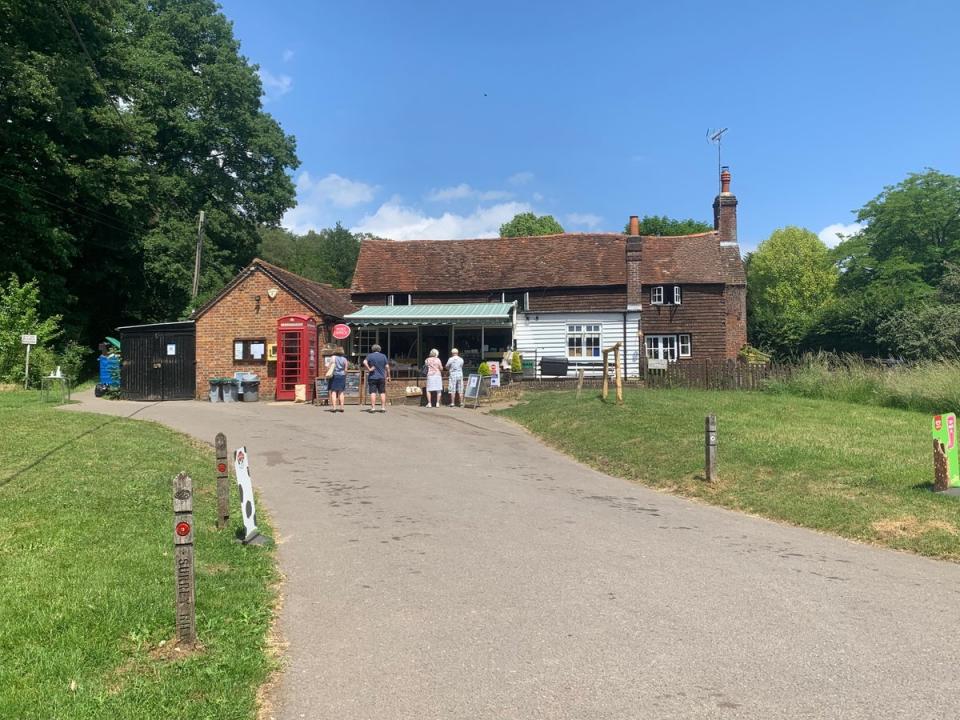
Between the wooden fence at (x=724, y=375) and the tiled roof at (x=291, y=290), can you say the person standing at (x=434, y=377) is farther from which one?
the wooden fence at (x=724, y=375)

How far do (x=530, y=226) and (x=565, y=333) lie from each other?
122 ft

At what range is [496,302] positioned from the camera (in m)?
31.2

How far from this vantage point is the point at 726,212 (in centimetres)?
3659

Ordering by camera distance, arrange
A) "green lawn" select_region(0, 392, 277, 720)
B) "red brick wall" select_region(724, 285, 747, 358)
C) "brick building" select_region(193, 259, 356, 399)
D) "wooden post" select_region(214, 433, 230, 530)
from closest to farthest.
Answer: "green lawn" select_region(0, 392, 277, 720) → "wooden post" select_region(214, 433, 230, 530) → "brick building" select_region(193, 259, 356, 399) → "red brick wall" select_region(724, 285, 747, 358)

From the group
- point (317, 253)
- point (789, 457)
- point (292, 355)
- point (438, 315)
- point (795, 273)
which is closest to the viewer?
point (789, 457)

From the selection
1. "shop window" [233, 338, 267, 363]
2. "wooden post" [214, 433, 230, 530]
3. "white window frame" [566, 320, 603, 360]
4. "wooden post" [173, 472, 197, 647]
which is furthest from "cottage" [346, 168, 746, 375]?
"wooden post" [173, 472, 197, 647]

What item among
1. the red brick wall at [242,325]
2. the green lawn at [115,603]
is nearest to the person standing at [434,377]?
the red brick wall at [242,325]

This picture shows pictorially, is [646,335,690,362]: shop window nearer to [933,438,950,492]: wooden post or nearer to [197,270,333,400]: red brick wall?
[197,270,333,400]: red brick wall

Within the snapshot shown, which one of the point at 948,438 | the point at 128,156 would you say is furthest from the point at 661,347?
the point at 128,156

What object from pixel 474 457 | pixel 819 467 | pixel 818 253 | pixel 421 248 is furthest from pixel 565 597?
pixel 818 253

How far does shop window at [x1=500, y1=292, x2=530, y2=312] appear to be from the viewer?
104ft

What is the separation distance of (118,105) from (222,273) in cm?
1022

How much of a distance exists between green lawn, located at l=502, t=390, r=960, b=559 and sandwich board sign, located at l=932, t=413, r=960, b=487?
12.7 inches

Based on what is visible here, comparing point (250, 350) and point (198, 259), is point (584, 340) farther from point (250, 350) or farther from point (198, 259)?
point (198, 259)
